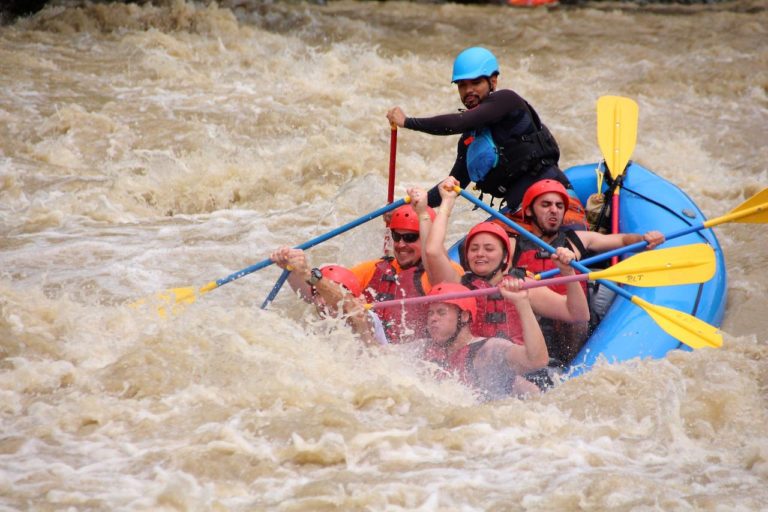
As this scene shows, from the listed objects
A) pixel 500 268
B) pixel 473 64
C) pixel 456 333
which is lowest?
pixel 456 333

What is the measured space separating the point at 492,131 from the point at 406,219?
723mm

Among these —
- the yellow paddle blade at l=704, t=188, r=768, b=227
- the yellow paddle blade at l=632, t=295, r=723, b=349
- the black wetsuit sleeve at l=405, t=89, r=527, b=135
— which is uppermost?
the black wetsuit sleeve at l=405, t=89, r=527, b=135

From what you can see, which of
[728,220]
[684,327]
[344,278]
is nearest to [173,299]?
[344,278]

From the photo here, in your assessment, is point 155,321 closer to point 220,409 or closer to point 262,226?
point 220,409

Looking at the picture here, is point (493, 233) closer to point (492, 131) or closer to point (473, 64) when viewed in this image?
point (492, 131)

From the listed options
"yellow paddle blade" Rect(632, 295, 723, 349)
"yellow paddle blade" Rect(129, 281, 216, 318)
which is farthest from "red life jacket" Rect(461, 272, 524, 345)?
"yellow paddle blade" Rect(129, 281, 216, 318)

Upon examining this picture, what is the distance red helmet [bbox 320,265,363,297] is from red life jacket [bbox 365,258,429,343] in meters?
0.09

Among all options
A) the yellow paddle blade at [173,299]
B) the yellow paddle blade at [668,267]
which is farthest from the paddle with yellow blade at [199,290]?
the yellow paddle blade at [668,267]

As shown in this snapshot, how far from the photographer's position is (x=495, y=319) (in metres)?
4.34

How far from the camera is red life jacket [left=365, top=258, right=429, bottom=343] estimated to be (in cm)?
446

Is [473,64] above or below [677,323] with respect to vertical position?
above

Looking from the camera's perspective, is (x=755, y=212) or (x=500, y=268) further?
(x=755, y=212)

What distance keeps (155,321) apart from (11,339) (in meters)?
0.63

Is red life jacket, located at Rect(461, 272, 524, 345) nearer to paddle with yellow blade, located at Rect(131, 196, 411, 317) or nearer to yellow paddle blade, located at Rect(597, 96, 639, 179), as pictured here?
paddle with yellow blade, located at Rect(131, 196, 411, 317)
